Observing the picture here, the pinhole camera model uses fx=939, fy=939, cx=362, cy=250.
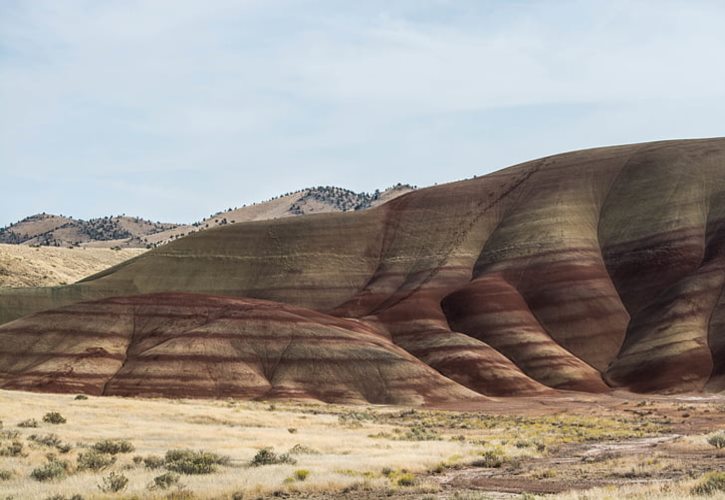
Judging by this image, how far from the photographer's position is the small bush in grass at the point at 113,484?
26.6 m

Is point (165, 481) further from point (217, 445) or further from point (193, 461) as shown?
point (217, 445)

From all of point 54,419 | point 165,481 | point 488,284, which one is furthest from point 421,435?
point 488,284

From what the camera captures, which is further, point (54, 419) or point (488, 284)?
point (488, 284)

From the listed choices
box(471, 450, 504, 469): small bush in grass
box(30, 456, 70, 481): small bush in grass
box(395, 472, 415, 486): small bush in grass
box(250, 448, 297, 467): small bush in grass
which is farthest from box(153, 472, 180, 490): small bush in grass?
box(471, 450, 504, 469): small bush in grass

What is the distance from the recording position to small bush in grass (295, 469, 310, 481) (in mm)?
30461

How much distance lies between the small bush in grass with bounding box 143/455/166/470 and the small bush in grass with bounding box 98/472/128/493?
4.94m

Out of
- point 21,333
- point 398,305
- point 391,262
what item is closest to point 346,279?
point 391,262

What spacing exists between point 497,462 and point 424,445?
8.17 metres

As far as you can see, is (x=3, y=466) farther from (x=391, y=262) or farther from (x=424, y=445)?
(x=391, y=262)

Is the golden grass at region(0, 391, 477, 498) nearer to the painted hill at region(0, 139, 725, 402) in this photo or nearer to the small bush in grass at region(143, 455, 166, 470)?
the small bush in grass at region(143, 455, 166, 470)

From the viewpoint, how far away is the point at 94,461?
32.4m

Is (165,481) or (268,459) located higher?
(165,481)

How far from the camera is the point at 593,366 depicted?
113500mm

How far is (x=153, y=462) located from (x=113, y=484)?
6.63 meters
